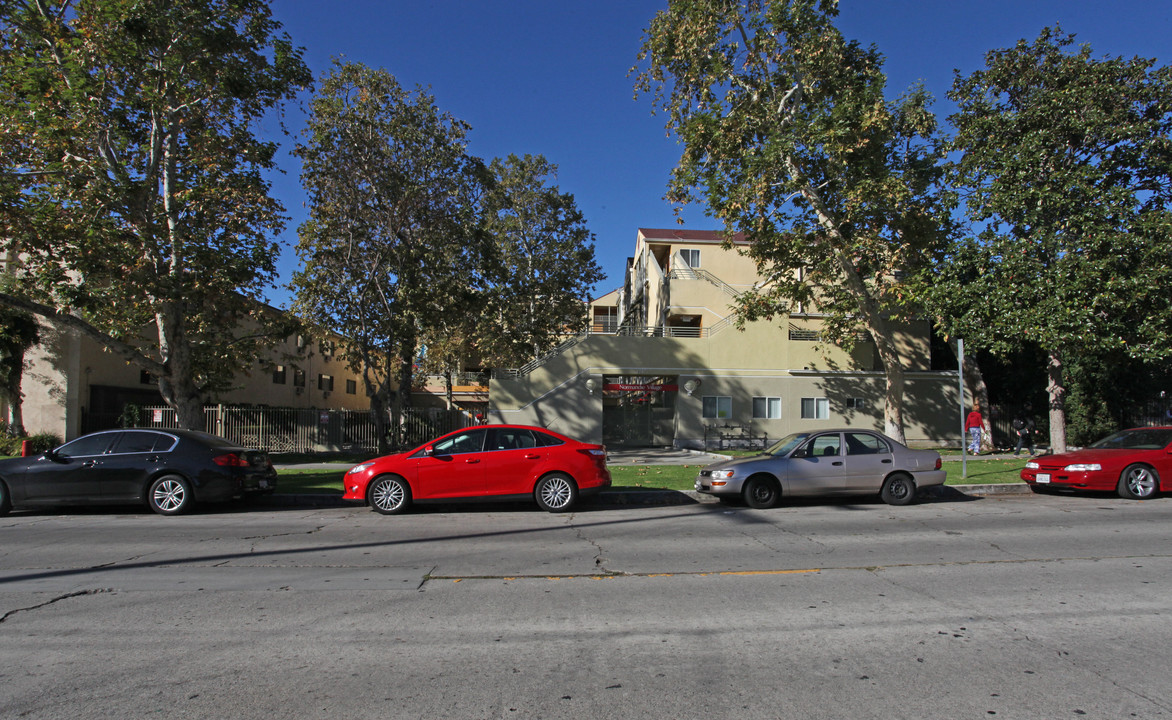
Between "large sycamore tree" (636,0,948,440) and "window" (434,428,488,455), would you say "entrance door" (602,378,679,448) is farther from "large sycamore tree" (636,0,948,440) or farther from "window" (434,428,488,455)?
"window" (434,428,488,455)

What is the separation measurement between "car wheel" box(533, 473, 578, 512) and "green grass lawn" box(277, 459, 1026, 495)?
2.65 metres

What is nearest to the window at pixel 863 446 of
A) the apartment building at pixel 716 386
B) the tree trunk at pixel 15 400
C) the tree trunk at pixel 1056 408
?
the tree trunk at pixel 1056 408

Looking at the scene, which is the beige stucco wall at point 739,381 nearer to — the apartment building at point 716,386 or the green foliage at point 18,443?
the apartment building at point 716,386

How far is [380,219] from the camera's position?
2380 centimetres

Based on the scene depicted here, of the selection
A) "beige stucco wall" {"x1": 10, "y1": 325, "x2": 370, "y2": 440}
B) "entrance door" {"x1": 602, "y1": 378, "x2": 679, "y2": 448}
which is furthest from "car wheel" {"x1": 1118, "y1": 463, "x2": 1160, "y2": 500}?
"beige stucco wall" {"x1": 10, "y1": 325, "x2": 370, "y2": 440}

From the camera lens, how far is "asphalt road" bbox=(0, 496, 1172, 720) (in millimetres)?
3836

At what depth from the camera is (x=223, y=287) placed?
53.4 feet

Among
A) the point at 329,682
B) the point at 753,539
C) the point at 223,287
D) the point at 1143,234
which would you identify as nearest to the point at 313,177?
the point at 223,287

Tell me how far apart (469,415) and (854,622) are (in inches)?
965

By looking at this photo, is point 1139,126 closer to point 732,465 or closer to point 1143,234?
point 1143,234

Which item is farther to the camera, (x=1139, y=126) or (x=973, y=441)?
(x=973, y=441)

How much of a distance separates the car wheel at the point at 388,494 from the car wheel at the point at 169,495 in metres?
3.04

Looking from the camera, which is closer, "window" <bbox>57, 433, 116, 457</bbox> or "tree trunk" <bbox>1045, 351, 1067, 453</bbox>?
"window" <bbox>57, 433, 116, 457</bbox>

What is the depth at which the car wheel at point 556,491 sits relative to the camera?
36.3ft
